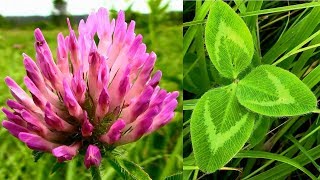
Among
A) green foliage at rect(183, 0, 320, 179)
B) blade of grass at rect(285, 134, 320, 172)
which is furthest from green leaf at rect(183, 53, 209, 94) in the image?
blade of grass at rect(285, 134, 320, 172)

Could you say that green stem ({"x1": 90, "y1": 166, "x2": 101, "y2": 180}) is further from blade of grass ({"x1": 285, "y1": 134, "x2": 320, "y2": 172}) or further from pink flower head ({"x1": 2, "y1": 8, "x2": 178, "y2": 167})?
blade of grass ({"x1": 285, "y1": 134, "x2": 320, "y2": 172})

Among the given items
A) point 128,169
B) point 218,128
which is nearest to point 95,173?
point 128,169

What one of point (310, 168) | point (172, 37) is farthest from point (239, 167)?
point (172, 37)

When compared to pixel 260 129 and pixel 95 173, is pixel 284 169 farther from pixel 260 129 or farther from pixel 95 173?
pixel 95 173

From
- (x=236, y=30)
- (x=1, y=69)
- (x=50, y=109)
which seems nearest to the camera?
(x=50, y=109)

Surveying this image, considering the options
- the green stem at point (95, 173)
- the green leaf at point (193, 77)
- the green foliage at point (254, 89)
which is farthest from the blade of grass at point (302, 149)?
the green stem at point (95, 173)

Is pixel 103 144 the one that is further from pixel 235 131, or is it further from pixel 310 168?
pixel 310 168

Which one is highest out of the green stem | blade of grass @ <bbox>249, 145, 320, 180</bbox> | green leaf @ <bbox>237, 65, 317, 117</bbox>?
green leaf @ <bbox>237, 65, 317, 117</bbox>

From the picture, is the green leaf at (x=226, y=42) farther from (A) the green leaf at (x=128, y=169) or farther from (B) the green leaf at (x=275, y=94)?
(A) the green leaf at (x=128, y=169)
